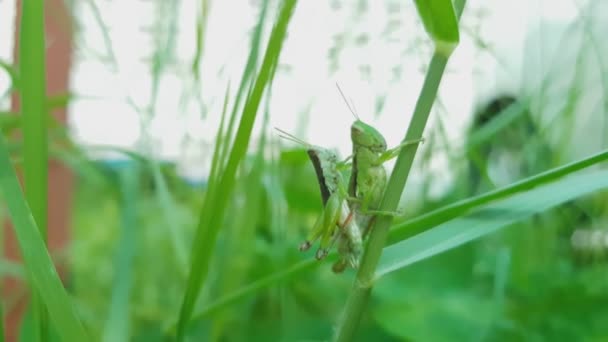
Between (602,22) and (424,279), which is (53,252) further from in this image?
(602,22)

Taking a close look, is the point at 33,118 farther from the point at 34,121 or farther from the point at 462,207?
the point at 462,207

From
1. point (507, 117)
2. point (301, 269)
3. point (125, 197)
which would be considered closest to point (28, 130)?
point (301, 269)

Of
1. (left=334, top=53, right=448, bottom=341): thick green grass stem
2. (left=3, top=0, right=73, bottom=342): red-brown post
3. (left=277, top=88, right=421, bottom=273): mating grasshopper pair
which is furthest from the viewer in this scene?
(left=3, top=0, right=73, bottom=342): red-brown post

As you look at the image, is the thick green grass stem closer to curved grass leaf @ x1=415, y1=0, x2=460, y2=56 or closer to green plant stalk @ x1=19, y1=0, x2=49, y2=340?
curved grass leaf @ x1=415, y1=0, x2=460, y2=56

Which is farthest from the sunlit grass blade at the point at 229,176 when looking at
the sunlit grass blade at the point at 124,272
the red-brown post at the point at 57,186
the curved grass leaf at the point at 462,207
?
the red-brown post at the point at 57,186

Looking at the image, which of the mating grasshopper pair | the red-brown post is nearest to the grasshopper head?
the mating grasshopper pair

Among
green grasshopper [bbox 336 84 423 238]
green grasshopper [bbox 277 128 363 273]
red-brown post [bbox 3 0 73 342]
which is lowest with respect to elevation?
red-brown post [bbox 3 0 73 342]

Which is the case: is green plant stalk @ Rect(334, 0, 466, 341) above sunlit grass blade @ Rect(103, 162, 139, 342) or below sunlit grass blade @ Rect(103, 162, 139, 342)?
above
